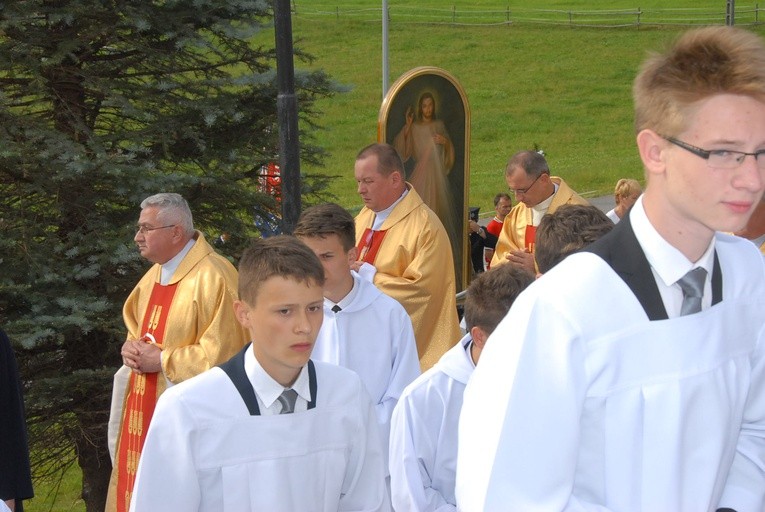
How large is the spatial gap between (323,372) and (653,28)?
50.1 metres

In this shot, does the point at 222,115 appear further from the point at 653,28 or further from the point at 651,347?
the point at 653,28

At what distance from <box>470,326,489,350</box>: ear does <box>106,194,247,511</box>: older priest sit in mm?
2430

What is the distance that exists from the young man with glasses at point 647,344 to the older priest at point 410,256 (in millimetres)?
4688

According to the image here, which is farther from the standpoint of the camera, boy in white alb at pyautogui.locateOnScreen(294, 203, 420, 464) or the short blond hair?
boy in white alb at pyautogui.locateOnScreen(294, 203, 420, 464)

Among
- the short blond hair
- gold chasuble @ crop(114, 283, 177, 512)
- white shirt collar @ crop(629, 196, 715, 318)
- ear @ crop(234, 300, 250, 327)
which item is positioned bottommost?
gold chasuble @ crop(114, 283, 177, 512)

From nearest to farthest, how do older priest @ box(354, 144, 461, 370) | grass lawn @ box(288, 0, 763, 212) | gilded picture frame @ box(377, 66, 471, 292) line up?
older priest @ box(354, 144, 461, 370) < gilded picture frame @ box(377, 66, 471, 292) < grass lawn @ box(288, 0, 763, 212)

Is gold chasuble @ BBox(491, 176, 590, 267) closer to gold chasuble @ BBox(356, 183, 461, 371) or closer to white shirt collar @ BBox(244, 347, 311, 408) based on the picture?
gold chasuble @ BBox(356, 183, 461, 371)

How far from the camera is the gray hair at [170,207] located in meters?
6.11

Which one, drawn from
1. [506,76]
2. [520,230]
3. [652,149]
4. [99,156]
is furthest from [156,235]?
[506,76]

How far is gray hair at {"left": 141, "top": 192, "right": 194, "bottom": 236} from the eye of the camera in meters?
6.11

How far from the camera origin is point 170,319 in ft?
20.9

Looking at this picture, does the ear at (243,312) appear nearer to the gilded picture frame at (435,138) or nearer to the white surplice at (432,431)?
the white surplice at (432,431)

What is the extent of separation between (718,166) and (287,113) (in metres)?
4.32

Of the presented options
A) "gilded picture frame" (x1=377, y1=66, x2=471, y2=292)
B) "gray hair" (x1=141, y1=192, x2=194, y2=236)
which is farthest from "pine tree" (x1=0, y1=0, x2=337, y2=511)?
"gray hair" (x1=141, y1=192, x2=194, y2=236)
